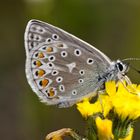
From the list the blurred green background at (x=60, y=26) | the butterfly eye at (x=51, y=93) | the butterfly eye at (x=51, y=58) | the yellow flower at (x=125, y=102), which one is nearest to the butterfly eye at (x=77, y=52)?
the butterfly eye at (x=51, y=58)

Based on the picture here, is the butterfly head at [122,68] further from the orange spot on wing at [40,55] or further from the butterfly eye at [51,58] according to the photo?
the orange spot on wing at [40,55]

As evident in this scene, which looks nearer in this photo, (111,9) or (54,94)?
(54,94)

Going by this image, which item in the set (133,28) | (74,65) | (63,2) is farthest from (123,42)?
(74,65)

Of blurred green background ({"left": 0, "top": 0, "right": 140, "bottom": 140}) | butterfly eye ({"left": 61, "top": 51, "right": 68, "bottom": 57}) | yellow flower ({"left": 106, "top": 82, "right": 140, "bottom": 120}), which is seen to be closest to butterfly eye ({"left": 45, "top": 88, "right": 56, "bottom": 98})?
butterfly eye ({"left": 61, "top": 51, "right": 68, "bottom": 57})

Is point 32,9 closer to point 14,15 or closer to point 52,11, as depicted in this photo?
point 52,11

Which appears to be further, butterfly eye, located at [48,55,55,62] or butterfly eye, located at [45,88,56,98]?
butterfly eye, located at [48,55,55,62]

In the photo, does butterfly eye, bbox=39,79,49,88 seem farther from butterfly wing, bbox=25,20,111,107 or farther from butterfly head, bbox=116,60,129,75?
butterfly head, bbox=116,60,129,75

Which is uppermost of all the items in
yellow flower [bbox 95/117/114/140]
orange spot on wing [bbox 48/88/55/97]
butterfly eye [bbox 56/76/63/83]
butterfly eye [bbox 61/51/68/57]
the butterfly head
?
butterfly eye [bbox 61/51/68/57]
